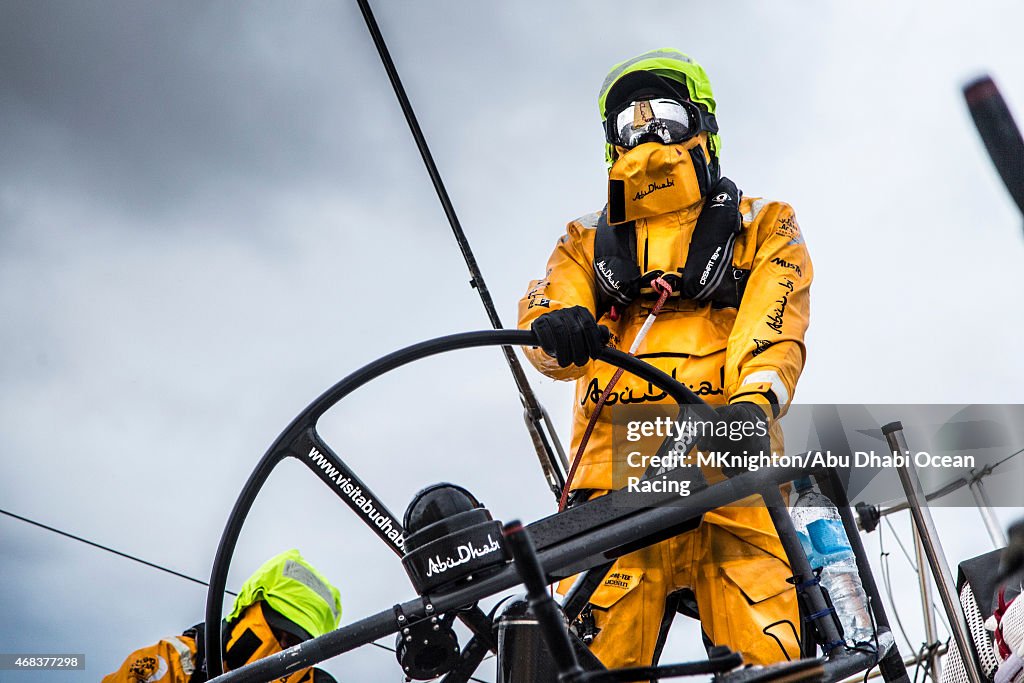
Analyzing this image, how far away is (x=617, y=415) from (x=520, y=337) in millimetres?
553

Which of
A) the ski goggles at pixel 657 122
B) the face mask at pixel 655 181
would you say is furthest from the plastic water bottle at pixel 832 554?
the ski goggles at pixel 657 122

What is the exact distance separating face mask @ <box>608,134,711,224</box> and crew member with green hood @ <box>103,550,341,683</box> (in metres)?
1.54

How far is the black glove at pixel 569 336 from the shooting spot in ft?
5.60

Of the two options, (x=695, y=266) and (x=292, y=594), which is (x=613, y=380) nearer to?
(x=695, y=266)

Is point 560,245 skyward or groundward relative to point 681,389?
skyward

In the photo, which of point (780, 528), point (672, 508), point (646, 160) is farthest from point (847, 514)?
point (646, 160)

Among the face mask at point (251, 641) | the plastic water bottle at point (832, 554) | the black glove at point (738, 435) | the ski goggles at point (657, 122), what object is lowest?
the plastic water bottle at point (832, 554)

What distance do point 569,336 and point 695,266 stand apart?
559mm

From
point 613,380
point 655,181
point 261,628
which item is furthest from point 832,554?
point 261,628

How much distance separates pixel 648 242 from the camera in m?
2.27

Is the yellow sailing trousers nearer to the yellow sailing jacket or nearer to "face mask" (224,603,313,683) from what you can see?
the yellow sailing jacket

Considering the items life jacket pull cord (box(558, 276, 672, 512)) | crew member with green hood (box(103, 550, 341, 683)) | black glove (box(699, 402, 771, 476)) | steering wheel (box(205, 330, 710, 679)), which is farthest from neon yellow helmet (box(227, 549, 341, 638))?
black glove (box(699, 402, 771, 476))

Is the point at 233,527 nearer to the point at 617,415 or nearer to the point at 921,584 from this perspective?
the point at 617,415

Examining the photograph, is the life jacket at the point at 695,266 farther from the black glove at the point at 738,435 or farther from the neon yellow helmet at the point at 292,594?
the neon yellow helmet at the point at 292,594
